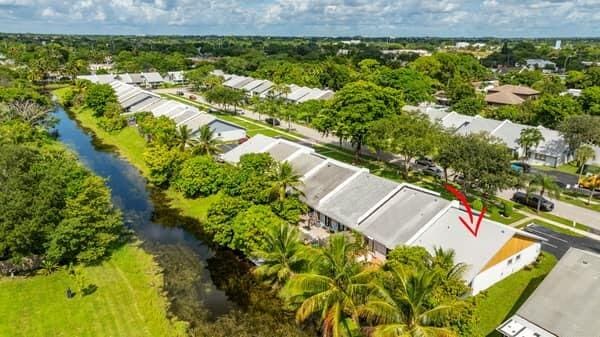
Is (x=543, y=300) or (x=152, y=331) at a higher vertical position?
(x=543, y=300)

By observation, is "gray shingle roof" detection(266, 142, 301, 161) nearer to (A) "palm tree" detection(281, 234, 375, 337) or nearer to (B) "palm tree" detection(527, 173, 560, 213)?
(B) "palm tree" detection(527, 173, 560, 213)

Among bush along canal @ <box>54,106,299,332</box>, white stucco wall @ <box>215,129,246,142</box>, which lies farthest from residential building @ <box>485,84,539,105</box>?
bush along canal @ <box>54,106,299,332</box>

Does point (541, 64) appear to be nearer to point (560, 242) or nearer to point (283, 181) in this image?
point (560, 242)

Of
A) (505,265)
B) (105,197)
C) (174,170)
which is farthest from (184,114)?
(505,265)

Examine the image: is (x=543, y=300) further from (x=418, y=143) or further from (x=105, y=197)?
(x=105, y=197)

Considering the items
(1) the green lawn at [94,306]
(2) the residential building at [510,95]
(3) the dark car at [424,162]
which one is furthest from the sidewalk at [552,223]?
(2) the residential building at [510,95]

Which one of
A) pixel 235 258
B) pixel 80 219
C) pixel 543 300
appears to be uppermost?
pixel 80 219
